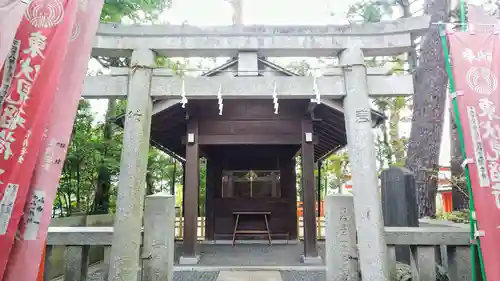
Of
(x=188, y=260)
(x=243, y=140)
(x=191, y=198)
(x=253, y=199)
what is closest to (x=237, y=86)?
(x=243, y=140)

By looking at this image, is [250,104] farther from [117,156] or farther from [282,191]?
[117,156]

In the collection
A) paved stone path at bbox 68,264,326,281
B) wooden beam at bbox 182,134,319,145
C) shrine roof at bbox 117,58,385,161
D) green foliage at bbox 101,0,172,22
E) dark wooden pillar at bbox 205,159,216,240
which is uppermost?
green foliage at bbox 101,0,172,22

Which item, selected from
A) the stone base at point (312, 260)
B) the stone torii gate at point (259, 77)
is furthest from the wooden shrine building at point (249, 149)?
the stone torii gate at point (259, 77)

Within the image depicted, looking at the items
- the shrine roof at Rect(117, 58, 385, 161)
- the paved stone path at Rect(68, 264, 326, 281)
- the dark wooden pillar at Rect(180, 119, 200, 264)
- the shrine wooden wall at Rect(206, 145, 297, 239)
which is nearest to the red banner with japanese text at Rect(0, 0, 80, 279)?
the shrine roof at Rect(117, 58, 385, 161)

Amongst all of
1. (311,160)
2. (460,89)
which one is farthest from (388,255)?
(311,160)

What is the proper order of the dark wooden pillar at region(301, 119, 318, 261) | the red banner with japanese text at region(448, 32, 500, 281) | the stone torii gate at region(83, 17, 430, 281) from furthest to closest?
the dark wooden pillar at region(301, 119, 318, 261), the stone torii gate at region(83, 17, 430, 281), the red banner with japanese text at region(448, 32, 500, 281)

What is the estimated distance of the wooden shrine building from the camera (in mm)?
7910

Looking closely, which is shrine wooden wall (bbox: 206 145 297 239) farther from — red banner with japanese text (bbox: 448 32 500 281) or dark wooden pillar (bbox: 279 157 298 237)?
red banner with japanese text (bbox: 448 32 500 281)

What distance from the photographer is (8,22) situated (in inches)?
127

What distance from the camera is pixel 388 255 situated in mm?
4750

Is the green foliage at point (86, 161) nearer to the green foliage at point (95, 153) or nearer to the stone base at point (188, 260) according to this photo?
the green foliage at point (95, 153)

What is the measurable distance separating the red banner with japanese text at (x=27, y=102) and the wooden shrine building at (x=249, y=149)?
2086 millimetres

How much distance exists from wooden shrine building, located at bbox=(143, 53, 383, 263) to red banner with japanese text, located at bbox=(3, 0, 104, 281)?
1.71 meters

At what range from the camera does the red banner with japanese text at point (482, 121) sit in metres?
3.69
